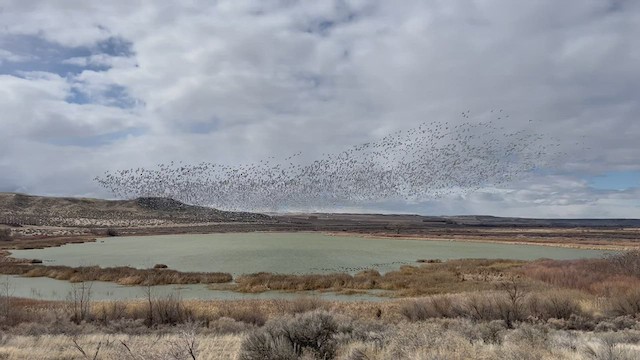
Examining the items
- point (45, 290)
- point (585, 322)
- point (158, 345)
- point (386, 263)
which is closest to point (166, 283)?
point (45, 290)

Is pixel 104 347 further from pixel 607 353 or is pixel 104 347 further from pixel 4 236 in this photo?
pixel 4 236

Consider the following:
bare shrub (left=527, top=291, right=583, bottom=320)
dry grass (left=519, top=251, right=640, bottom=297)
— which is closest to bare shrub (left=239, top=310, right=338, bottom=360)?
bare shrub (left=527, top=291, right=583, bottom=320)

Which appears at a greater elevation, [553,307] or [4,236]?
[553,307]

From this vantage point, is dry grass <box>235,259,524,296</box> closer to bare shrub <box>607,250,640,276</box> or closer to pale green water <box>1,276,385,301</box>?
pale green water <box>1,276,385,301</box>

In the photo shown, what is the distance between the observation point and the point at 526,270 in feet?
140

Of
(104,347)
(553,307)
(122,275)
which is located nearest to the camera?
(104,347)

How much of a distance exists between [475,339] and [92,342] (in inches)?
420

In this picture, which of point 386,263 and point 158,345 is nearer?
point 158,345

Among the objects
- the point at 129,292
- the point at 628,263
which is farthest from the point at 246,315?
the point at 628,263

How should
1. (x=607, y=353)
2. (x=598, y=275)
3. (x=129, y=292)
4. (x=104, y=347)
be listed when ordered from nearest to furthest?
(x=607, y=353), (x=104, y=347), (x=598, y=275), (x=129, y=292)

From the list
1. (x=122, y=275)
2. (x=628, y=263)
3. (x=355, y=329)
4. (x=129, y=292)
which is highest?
(x=628, y=263)

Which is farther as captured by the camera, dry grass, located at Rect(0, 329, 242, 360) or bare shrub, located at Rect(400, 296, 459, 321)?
bare shrub, located at Rect(400, 296, 459, 321)

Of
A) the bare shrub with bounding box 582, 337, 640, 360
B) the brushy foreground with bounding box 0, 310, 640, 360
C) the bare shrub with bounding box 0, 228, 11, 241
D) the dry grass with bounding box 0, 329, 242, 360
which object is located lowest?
the bare shrub with bounding box 0, 228, 11, 241

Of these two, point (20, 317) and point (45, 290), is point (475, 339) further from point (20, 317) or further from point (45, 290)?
point (45, 290)
